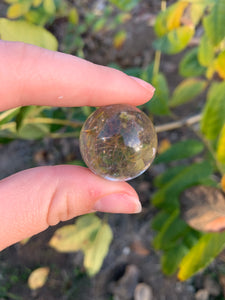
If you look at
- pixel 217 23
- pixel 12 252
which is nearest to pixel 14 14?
pixel 217 23

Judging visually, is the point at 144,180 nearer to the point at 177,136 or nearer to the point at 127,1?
the point at 177,136

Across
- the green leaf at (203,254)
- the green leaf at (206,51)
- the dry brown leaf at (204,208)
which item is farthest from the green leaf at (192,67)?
the green leaf at (203,254)

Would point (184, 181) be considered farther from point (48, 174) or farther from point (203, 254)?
point (48, 174)

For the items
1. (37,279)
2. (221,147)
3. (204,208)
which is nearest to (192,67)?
(221,147)

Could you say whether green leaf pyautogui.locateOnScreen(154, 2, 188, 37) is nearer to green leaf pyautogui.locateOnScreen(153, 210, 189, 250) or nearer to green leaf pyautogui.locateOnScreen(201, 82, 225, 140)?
green leaf pyautogui.locateOnScreen(201, 82, 225, 140)

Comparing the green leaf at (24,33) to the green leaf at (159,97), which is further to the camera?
the green leaf at (159,97)

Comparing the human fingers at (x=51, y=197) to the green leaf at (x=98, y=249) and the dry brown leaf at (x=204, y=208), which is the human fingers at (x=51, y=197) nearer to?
the dry brown leaf at (x=204, y=208)
